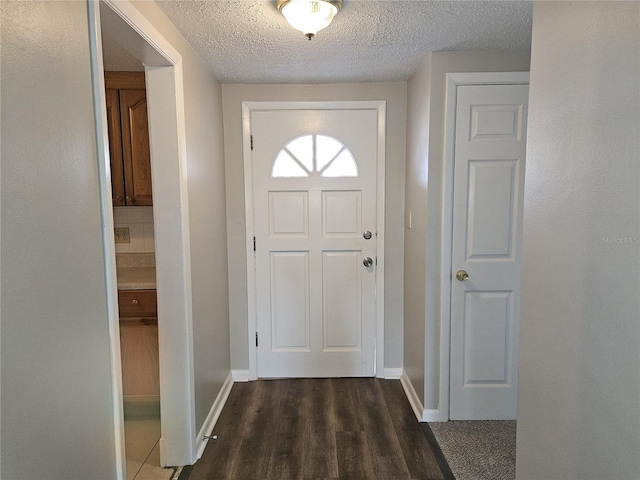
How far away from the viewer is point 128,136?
265cm

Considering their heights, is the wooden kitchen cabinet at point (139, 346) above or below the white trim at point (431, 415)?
above

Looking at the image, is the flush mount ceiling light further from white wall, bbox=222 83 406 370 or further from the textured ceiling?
white wall, bbox=222 83 406 370

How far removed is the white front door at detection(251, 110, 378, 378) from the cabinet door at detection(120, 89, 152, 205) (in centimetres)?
74

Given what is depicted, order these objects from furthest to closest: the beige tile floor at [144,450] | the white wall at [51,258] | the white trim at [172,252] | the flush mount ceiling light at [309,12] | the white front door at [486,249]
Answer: the white front door at [486,249]
the beige tile floor at [144,450]
the white trim at [172,252]
the flush mount ceiling light at [309,12]
the white wall at [51,258]

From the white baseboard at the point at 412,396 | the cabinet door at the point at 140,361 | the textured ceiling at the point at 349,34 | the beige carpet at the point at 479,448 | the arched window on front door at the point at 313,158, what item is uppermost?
the textured ceiling at the point at 349,34

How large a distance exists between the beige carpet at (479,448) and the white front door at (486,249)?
0.28 ft

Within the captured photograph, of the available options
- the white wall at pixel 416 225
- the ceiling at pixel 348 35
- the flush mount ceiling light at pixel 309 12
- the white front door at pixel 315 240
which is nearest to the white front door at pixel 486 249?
the white wall at pixel 416 225

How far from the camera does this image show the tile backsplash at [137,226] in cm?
308

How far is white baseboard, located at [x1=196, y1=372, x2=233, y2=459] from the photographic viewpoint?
2291mm

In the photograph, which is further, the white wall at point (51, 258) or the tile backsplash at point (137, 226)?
the tile backsplash at point (137, 226)

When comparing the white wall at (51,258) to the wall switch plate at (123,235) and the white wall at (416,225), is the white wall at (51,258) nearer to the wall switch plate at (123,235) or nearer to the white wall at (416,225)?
the white wall at (416,225)

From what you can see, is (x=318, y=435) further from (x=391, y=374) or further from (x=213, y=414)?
(x=391, y=374)

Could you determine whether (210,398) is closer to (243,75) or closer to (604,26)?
(243,75)

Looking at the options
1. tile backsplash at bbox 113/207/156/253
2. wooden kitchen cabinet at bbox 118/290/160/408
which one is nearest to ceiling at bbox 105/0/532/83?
tile backsplash at bbox 113/207/156/253
